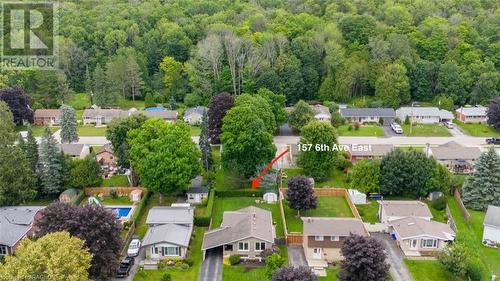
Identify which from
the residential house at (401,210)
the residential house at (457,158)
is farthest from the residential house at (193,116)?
the residential house at (401,210)

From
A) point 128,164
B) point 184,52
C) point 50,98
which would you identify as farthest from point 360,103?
point 50,98

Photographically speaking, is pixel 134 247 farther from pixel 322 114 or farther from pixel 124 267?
pixel 322 114

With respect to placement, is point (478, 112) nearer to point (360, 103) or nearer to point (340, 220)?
point (360, 103)

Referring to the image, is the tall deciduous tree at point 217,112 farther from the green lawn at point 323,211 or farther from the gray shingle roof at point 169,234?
the gray shingle roof at point 169,234

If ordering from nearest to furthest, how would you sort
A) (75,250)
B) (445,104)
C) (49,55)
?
(75,250) < (445,104) < (49,55)

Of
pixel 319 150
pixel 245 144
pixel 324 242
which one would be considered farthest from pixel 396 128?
pixel 324 242

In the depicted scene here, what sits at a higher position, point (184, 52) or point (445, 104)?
point (184, 52)

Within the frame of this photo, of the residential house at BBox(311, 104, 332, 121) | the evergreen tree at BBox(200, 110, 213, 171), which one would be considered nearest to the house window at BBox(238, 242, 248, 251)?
the evergreen tree at BBox(200, 110, 213, 171)
